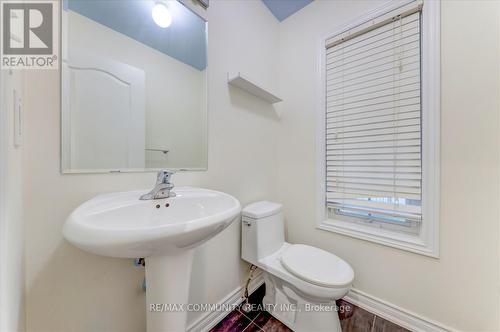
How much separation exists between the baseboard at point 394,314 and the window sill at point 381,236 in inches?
14.9

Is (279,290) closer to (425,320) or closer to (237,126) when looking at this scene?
(425,320)

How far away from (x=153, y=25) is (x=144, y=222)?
0.95 m

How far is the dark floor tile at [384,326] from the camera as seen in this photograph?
3.54ft

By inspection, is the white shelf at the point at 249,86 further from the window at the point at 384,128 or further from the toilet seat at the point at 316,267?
the toilet seat at the point at 316,267

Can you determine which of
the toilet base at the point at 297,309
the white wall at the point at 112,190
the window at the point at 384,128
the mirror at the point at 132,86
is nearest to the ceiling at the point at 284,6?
the white wall at the point at 112,190

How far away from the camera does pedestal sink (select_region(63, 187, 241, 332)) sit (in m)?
0.44

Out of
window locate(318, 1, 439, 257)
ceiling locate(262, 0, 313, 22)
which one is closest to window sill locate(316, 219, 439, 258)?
window locate(318, 1, 439, 257)

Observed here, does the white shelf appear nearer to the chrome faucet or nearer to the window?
the window

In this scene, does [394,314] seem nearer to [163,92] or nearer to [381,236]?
[381,236]

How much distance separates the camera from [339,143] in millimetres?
1358

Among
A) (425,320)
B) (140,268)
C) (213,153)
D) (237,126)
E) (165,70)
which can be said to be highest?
(165,70)

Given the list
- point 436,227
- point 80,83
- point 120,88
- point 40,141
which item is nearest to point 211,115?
point 120,88

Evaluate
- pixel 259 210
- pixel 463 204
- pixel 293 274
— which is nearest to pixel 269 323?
pixel 293 274

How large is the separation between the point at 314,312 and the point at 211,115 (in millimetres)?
1264
